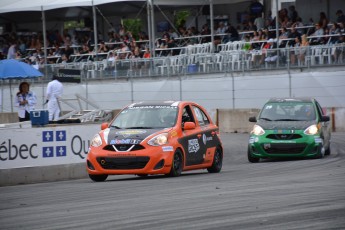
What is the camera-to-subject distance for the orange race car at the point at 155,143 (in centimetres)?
1655

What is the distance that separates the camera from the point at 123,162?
1656 centimetres

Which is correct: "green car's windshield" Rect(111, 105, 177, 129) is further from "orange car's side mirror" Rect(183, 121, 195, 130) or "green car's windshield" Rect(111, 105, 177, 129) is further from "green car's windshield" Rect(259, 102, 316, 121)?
"green car's windshield" Rect(259, 102, 316, 121)

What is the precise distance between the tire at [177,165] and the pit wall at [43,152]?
92.7 inches

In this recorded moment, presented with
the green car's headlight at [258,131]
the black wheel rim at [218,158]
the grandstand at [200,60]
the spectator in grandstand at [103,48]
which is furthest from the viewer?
the spectator in grandstand at [103,48]

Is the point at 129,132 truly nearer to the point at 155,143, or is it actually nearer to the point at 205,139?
the point at 155,143

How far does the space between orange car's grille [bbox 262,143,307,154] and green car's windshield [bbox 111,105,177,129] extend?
15.3ft

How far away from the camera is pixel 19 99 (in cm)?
2598

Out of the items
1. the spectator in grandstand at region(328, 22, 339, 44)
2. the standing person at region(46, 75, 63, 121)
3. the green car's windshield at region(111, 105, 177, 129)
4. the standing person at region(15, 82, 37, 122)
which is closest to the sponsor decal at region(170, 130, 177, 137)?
the green car's windshield at region(111, 105, 177, 129)

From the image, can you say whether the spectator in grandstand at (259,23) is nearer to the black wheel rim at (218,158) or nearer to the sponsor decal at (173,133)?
the black wheel rim at (218,158)

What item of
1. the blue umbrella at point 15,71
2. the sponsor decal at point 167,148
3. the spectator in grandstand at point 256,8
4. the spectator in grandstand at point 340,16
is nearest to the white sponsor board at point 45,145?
the sponsor decal at point 167,148

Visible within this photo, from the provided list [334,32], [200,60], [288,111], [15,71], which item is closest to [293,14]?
[334,32]

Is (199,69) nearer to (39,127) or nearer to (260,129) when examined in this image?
(260,129)

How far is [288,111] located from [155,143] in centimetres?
723

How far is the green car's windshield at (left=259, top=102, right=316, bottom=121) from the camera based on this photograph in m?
22.8
